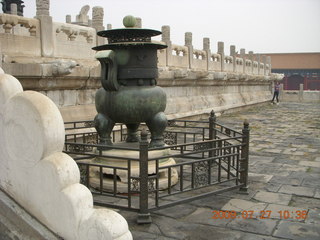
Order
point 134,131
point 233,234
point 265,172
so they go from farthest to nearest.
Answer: point 265,172
point 134,131
point 233,234

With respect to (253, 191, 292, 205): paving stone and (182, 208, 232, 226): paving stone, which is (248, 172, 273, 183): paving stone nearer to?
(253, 191, 292, 205): paving stone

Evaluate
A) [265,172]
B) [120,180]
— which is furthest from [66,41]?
[265,172]

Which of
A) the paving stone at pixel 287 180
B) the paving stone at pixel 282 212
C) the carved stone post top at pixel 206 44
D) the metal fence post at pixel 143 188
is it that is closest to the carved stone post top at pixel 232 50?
the carved stone post top at pixel 206 44

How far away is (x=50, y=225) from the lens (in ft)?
7.82

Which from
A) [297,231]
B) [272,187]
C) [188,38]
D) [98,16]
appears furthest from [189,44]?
[297,231]

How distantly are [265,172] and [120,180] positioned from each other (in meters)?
2.66

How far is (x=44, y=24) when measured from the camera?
275 inches

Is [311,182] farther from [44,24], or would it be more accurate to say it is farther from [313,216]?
[44,24]

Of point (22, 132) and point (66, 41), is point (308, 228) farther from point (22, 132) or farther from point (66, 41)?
point (66, 41)

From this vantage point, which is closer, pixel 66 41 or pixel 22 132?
pixel 22 132

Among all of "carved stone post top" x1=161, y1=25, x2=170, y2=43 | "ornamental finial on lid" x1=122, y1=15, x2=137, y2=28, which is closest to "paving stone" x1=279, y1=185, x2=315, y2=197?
"ornamental finial on lid" x1=122, y1=15, x2=137, y2=28

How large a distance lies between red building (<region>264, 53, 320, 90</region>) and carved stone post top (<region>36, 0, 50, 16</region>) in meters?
33.3
